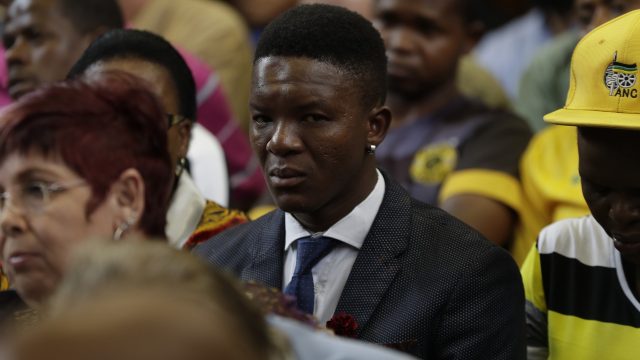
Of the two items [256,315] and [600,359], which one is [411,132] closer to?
[600,359]

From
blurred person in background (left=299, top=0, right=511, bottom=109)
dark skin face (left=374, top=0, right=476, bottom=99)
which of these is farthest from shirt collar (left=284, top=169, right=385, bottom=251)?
blurred person in background (left=299, top=0, right=511, bottom=109)

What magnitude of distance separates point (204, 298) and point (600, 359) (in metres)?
1.48

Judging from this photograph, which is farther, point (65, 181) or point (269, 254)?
point (269, 254)

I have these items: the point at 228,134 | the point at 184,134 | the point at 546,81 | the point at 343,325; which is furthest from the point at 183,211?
the point at 546,81

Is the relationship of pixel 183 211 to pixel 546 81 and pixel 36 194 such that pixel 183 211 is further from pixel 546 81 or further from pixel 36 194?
pixel 546 81

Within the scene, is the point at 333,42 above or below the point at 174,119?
above

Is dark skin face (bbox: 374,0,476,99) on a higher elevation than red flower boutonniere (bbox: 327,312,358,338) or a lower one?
higher

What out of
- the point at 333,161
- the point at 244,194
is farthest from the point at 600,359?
the point at 244,194

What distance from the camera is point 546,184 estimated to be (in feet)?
11.9

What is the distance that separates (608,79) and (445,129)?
5.21ft

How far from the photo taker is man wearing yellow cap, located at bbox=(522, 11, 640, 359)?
8.13 feet

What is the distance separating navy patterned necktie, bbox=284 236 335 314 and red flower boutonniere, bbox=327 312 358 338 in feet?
0.49

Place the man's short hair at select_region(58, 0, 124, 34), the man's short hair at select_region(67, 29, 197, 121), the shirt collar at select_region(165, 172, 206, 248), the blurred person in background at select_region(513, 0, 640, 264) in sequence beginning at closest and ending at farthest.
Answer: the shirt collar at select_region(165, 172, 206, 248), the man's short hair at select_region(67, 29, 197, 121), the blurred person in background at select_region(513, 0, 640, 264), the man's short hair at select_region(58, 0, 124, 34)

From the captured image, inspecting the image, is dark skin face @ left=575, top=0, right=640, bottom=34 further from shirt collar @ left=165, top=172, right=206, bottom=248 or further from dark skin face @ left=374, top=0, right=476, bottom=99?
shirt collar @ left=165, top=172, right=206, bottom=248
